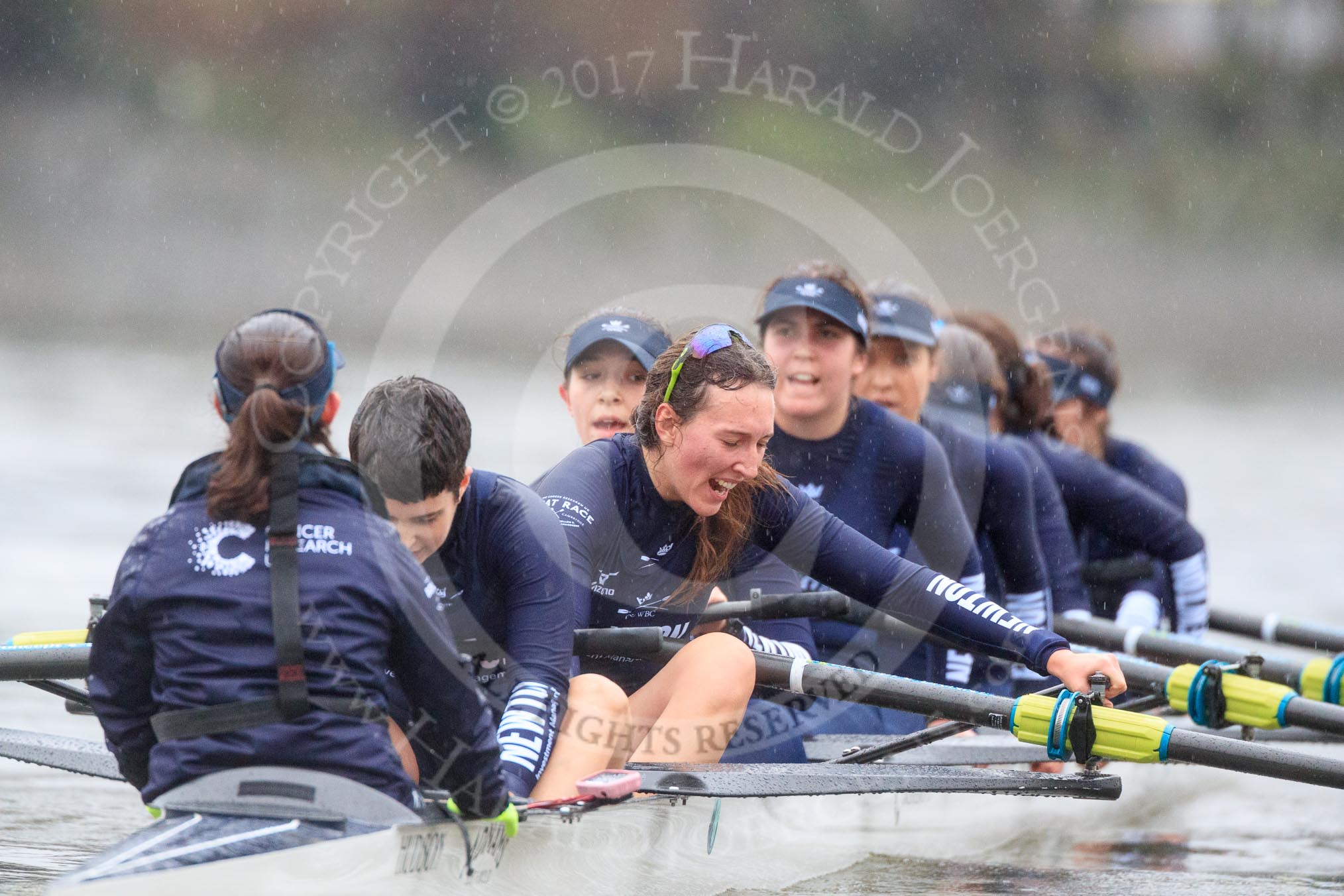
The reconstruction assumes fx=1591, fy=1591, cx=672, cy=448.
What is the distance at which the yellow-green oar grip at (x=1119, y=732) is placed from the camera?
142 inches

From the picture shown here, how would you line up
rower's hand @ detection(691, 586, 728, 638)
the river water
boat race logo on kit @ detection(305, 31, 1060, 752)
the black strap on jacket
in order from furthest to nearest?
boat race logo on kit @ detection(305, 31, 1060, 752) < the river water < rower's hand @ detection(691, 586, 728, 638) < the black strap on jacket

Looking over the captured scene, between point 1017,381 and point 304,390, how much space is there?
4238 mm

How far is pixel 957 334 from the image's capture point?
6.08 m

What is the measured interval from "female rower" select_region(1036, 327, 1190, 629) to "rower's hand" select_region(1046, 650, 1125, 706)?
3.09 meters

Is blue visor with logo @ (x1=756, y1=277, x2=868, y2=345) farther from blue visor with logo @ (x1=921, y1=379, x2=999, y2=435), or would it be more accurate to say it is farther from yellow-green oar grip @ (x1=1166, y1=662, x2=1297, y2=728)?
yellow-green oar grip @ (x1=1166, y1=662, x2=1297, y2=728)

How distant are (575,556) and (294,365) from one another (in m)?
1.11

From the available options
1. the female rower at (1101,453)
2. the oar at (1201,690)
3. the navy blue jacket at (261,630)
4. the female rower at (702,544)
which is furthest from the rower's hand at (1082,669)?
the female rower at (1101,453)

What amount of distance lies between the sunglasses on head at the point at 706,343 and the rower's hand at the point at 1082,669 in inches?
40.7

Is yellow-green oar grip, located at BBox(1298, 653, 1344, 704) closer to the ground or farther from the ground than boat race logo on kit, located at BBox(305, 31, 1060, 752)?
closer to the ground

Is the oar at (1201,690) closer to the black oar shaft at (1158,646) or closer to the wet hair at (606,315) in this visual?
the black oar shaft at (1158,646)

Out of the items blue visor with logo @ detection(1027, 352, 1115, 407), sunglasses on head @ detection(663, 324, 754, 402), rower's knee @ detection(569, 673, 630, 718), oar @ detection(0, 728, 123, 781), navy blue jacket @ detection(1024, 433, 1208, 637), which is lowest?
oar @ detection(0, 728, 123, 781)

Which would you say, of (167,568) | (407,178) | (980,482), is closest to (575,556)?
(167,568)

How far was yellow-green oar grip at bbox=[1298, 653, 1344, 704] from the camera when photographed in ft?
16.0

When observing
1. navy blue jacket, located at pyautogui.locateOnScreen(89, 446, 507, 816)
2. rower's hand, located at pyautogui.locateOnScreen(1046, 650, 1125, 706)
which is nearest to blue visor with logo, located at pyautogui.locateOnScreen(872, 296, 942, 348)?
rower's hand, located at pyautogui.locateOnScreen(1046, 650, 1125, 706)
